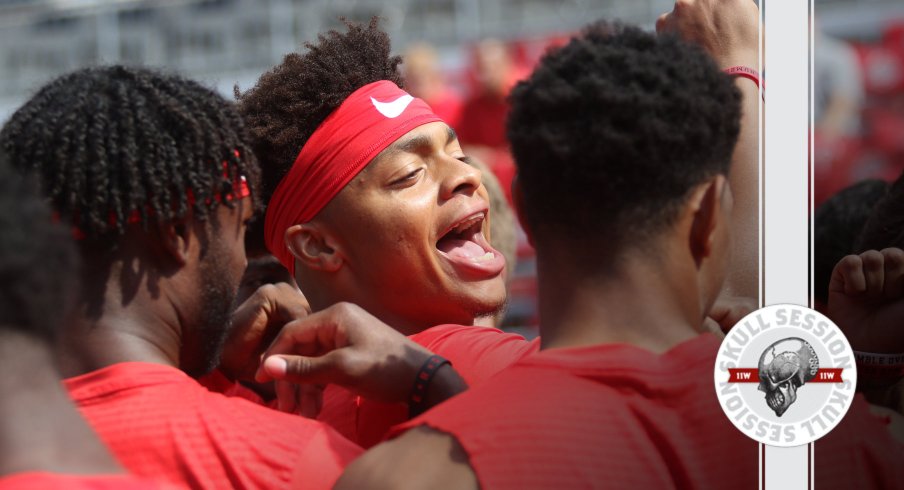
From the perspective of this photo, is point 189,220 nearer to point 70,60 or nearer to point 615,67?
point 615,67

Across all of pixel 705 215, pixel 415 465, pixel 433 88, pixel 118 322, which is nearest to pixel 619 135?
pixel 705 215

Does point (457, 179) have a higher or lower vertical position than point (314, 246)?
higher

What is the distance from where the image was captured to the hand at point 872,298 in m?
1.87

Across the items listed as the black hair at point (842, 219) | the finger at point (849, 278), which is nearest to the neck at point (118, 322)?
the finger at point (849, 278)

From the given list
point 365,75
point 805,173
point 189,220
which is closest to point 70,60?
point 365,75

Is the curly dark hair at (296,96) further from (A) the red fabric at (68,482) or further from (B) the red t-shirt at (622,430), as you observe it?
(A) the red fabric at (68,482)

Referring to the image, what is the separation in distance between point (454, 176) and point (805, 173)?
3.30ft

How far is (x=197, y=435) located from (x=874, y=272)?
46.7 inches

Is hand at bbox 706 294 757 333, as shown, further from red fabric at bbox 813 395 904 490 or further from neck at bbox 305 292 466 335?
neck at bbox 305 292 466 335

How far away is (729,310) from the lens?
1868 millimetres

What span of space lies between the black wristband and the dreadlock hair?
0.87m

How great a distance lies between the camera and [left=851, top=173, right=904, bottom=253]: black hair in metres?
2.21

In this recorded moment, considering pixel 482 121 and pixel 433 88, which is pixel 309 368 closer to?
pixel 482 121

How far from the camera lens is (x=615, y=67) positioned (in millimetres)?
1609
